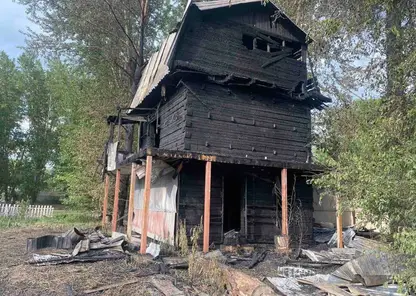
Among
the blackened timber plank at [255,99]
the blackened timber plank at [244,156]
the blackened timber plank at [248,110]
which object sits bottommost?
the blackened timber plank at [244,156]

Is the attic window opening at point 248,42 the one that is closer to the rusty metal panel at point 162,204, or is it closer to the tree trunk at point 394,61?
the tree trunk at point 394,61

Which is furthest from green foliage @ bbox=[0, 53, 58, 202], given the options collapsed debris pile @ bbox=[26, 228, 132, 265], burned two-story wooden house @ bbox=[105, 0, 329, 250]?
collapsed debris pile @ bbox=[26, 228, 132, 265]

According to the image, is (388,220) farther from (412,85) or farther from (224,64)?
(224,64)

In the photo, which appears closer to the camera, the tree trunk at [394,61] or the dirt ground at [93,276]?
the dirt ground at [93,276]

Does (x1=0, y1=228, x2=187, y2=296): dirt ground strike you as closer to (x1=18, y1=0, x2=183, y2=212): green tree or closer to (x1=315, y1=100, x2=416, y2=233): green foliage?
(x1=315, y1=100, x2=416, y2=233): green foliage

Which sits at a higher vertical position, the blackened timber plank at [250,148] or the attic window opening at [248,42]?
the attic window opening at [248,42]

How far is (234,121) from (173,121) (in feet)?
6.52

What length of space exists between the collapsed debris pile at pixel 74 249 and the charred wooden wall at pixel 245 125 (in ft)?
10.9

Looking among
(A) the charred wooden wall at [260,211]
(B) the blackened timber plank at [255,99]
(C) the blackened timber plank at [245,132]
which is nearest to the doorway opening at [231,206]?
(A) the charred wooden wall at [260,211]

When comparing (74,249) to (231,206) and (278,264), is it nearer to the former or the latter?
(278,264)

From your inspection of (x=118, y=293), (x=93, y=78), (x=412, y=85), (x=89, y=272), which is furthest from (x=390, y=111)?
(x=93, y=78)

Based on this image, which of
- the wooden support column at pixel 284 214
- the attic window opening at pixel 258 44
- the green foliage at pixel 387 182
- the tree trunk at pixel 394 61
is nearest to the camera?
the green foliage at pixel 387 182

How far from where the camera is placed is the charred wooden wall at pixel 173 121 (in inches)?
393

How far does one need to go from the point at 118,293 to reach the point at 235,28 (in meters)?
9.00
